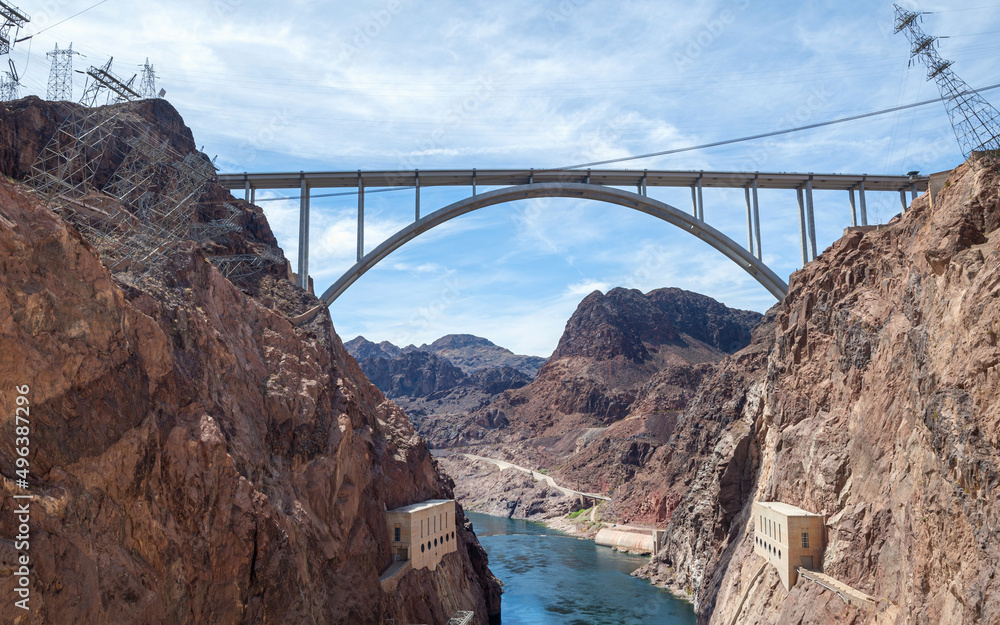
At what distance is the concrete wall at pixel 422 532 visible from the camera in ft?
141

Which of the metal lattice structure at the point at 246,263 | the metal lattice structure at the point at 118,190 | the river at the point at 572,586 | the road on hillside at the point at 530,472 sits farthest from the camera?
the road on hillside at the point at 530,472

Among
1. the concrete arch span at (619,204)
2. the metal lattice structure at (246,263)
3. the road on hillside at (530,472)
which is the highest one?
the concrete arch span at (619,204)

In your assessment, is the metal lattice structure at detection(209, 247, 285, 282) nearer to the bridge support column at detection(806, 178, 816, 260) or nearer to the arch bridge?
the arch bridge

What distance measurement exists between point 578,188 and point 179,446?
115 feet

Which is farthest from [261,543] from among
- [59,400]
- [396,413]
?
[396,413]

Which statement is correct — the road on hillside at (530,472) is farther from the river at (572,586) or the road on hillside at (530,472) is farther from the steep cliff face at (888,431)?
the steep cliff face at (888,431)

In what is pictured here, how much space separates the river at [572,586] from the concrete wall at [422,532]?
13.8 meters

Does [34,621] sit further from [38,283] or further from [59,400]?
[38,283]

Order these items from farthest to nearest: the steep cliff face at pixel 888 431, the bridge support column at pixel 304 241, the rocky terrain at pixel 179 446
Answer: the bridge support column at pixel 304 241 → the steep cliff face at pixel 888 431 → the rocky terrain at pixel 179 446

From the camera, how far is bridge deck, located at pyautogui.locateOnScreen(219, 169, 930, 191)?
2082 inches

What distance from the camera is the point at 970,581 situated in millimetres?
25578

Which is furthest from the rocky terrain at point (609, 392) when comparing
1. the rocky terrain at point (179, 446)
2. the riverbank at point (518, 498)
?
the rocky terrain at point (179, 446)

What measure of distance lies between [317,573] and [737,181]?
136ft

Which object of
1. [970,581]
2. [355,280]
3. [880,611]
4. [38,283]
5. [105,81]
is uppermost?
[105,81]
